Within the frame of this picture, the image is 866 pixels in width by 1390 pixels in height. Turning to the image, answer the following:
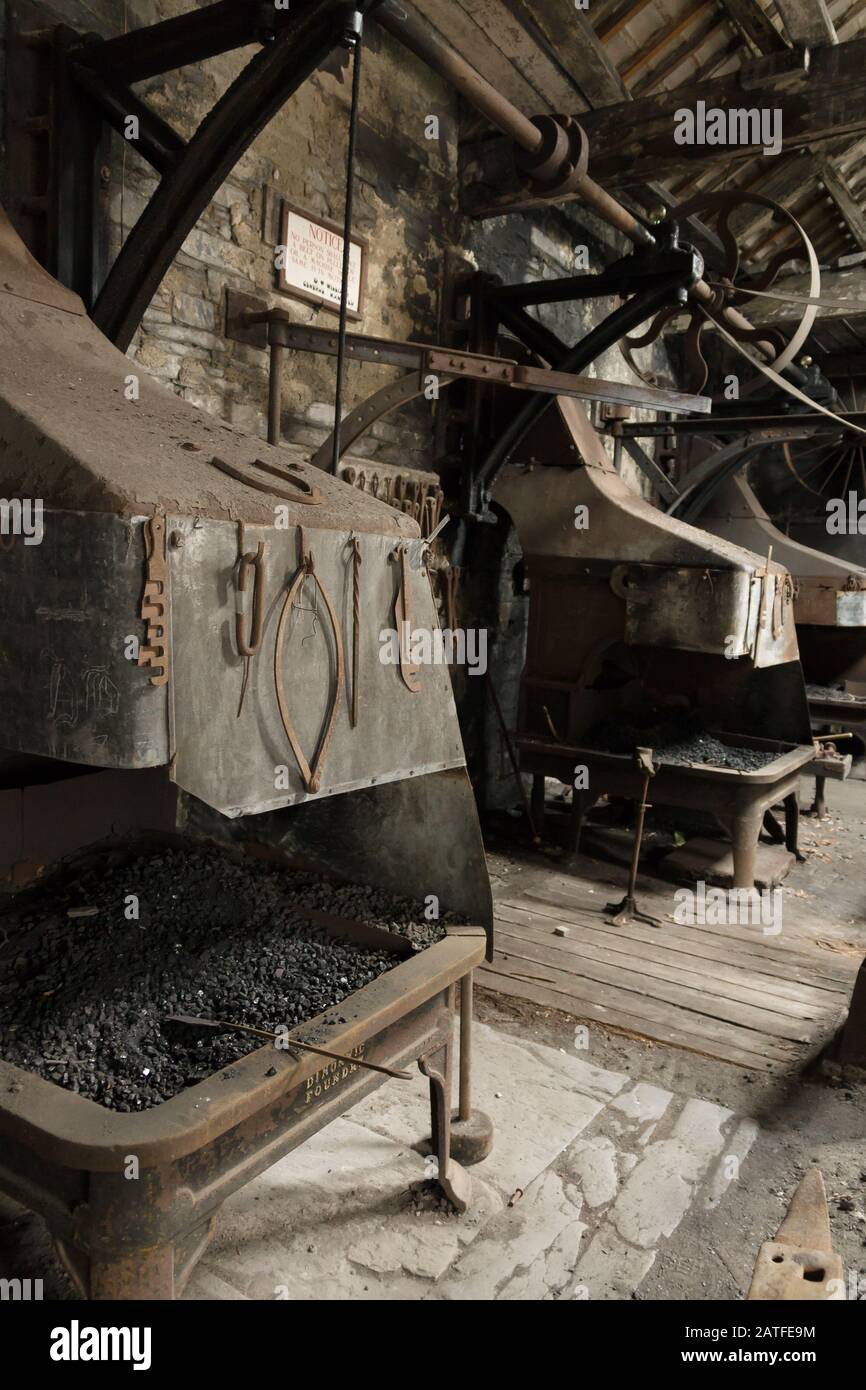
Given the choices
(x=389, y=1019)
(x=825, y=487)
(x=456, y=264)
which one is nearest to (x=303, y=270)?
(x=456, y=264)

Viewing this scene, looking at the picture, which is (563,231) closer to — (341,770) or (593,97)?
(593,97)

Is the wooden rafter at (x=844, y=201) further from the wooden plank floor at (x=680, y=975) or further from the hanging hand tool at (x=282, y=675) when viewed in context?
the hanging hand tool at (x=282, y=675)

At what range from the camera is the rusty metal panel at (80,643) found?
1681 mm

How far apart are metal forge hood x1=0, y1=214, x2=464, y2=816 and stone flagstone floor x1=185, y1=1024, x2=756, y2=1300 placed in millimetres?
1185

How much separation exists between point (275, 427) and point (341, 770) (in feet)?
7.68

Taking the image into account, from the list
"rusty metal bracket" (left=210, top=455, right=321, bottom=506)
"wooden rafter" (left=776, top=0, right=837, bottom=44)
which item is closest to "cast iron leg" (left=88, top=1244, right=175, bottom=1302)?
"rusty metal bracket" (left=210, top=455, right=321, bottom=506)

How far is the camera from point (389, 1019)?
6.98 ft

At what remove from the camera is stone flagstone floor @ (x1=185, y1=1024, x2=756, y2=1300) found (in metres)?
2.26

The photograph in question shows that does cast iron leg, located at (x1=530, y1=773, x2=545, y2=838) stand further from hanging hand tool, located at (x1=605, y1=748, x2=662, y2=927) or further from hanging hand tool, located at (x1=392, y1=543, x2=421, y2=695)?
hanging hand tool, located at (x1=392, y1=543, x2=421, y2=695)

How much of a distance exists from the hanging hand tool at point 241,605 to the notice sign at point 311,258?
8.38 feet

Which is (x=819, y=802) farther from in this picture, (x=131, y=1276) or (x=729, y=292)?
(x=131, y=1276)

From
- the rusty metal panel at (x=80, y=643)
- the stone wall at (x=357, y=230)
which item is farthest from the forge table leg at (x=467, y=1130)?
the stone wall at (x=357, y=230)

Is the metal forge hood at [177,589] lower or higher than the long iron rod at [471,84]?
lower

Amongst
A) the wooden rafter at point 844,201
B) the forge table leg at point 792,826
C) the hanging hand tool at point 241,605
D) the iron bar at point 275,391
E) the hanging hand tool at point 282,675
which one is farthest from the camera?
the wooden rafter at point 844,201
